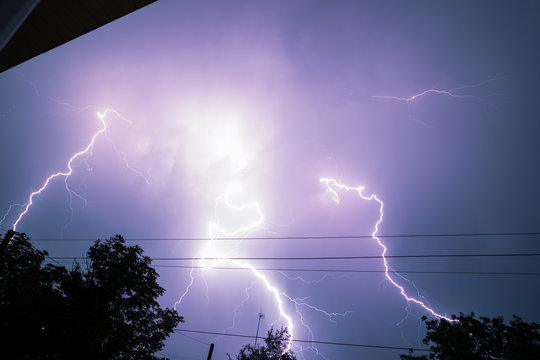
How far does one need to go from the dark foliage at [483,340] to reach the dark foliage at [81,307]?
49.9 feet

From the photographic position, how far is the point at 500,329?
504 inches

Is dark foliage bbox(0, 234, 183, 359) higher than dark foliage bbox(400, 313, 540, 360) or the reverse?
the reverse

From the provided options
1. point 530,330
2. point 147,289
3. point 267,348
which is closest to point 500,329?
point 530,330

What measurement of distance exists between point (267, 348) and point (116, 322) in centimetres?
1269

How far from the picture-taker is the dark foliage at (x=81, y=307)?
7548 millimetres

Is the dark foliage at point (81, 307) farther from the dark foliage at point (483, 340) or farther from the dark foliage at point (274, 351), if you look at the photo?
the dark foliage at point (483, 340)

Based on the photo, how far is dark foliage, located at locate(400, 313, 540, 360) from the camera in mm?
11945

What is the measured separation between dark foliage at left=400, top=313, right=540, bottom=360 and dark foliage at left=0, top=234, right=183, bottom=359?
15200 millimetres

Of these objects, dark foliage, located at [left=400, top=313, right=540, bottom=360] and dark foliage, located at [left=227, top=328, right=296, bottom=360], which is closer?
dark foliage, located at [left=400, top=313, right=540, bottom=360]

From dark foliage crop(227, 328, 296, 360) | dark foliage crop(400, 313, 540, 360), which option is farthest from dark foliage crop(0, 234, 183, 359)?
dark foliage crop(400, 313, 540, 360)

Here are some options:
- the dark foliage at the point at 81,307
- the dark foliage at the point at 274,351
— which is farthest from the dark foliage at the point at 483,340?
the dark foliage at the point at 81,307

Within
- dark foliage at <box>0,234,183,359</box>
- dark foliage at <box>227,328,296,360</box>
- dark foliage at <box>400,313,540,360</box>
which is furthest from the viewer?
dark foliage at <box>227,328,296,360</box>

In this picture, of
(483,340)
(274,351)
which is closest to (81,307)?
(274,351)

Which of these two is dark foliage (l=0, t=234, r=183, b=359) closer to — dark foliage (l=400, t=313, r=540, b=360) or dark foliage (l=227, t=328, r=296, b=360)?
dark foliage (l=227, t=328, r=296, b=360)
